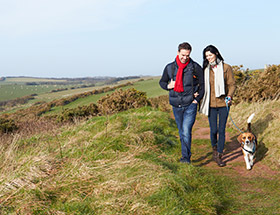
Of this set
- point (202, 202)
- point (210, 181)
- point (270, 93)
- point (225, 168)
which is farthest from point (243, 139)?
point (270, 93)

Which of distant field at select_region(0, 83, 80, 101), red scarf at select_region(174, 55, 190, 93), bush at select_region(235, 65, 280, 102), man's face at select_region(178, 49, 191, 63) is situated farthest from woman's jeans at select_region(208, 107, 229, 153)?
distant field at select_region(0, 83, 80, 101)

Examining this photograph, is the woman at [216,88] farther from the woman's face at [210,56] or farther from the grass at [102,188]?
the grass at [102,188]

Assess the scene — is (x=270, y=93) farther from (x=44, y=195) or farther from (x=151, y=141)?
(x=44, y=195)

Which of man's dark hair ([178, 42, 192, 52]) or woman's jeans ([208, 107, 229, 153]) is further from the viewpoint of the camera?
woman's jeans ([208, 107, 229, 153])

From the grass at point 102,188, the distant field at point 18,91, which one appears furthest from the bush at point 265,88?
the distant field at point 18,91

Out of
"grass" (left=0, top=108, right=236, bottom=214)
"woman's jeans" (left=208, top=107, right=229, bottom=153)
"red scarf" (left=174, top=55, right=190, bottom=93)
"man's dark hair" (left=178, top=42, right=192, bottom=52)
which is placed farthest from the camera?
"woman's jeans" (left=208, top=107, right=229, bottom=153)

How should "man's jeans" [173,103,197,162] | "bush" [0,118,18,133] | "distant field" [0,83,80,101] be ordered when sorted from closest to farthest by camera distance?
"man's jeans" [173,103,197,162] → "bush" [0,118,18,133] → "distant field" [0,83,80,101]

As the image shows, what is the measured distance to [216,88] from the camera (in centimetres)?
484

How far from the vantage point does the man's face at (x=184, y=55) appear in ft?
14.3

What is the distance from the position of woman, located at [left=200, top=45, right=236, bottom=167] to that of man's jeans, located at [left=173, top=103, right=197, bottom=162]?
1.52 feet

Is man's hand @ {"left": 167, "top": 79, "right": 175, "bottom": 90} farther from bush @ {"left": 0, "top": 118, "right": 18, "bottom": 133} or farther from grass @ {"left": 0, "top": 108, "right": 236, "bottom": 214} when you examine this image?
bush @ {"left": 0, "top": 118, "right": 18, "bottom": 133}

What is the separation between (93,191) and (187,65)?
281cm

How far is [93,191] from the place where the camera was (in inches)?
118

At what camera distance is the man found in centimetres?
449
